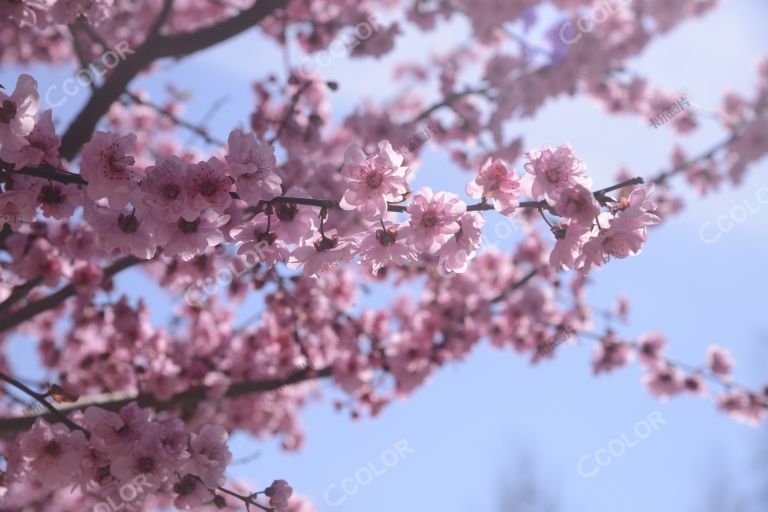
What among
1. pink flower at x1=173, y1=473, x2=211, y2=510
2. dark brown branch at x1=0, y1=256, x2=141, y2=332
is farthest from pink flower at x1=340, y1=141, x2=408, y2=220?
dark brown branch at x1=0, y1=256, x2=141, y2=332

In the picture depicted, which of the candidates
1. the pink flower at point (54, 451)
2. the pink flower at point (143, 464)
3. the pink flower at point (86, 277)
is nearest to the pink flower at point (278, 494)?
the pink flower at point (143, 464)

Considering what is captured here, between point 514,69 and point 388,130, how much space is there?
2.05 meters

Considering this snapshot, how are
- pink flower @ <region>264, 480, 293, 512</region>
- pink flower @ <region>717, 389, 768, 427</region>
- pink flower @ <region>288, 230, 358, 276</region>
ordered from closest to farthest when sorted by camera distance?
1. pink flower @ <region>288, 230, 358, 276</region>
2. pink flower @ <region>264, 480, 293, 512</region>
3. pink flower @ <region>717, 389, 768, 427</region>

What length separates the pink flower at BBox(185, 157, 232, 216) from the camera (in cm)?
186

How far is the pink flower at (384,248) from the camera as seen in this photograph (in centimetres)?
209

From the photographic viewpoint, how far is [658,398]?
635 centimetres

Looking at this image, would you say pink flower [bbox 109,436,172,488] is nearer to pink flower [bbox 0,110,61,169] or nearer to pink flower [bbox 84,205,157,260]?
pink flower [bbox 84,205,157,260]

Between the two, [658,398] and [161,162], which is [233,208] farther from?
[658,398]

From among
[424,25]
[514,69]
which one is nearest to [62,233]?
[424,25]

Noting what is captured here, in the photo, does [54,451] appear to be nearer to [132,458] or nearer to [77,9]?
[132,458]

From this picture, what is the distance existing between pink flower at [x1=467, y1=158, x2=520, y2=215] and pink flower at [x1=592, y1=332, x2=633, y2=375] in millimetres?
4507

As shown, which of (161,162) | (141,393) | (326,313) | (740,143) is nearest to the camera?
(161,162)

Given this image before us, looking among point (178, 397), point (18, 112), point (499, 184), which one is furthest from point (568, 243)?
point (178, 397)

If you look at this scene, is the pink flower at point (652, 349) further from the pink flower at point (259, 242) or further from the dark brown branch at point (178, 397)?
the pink flower at point (259, 242)
